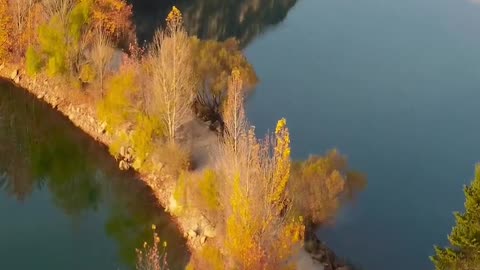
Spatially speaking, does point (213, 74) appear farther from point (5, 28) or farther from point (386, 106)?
point (5, 28)

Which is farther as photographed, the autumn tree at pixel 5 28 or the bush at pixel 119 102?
the autumn tree at pixel 5 28

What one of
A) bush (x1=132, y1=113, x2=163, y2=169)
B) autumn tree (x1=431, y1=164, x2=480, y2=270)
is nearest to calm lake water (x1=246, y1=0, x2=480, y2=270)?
autumn tree (x1=431, y1=164, x2=480, y2=270)

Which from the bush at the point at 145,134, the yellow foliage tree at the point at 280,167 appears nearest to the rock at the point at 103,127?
the bush at the point at 145,134

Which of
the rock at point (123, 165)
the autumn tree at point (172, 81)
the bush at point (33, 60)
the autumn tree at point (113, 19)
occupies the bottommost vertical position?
the rock at point (123, 165)

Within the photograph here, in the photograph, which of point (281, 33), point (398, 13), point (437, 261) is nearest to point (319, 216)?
point (437, 261)

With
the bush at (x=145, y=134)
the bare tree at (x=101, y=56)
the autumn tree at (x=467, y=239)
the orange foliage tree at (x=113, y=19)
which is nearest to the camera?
the autumn tree at (x=467, y=239)

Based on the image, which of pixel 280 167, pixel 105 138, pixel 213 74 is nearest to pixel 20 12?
pixel 105 138

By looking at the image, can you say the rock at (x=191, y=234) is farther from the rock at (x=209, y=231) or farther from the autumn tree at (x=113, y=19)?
the autumn tree at (x=113, y=19)
